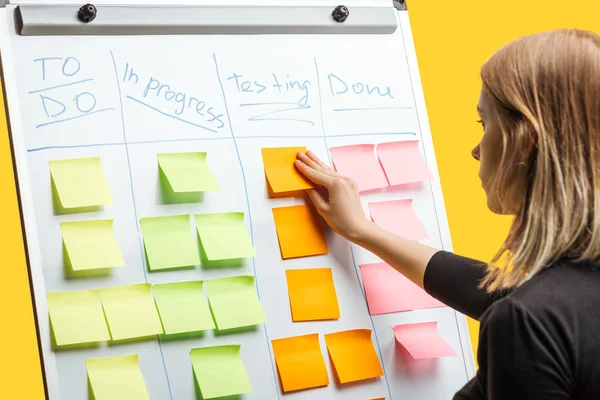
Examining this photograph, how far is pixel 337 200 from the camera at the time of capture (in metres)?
1.55

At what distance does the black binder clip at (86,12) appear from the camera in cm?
142

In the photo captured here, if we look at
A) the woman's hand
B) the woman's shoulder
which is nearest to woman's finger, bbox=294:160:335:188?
the woman's hand

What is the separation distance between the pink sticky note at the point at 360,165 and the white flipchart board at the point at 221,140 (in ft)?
0.06

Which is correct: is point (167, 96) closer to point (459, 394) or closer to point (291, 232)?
point (291, 232)

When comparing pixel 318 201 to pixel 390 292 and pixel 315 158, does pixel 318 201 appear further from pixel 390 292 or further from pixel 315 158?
pixel 390 292

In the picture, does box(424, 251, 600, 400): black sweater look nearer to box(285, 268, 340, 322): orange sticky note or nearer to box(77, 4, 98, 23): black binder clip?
box(285, 268, 340, 322): orange sticky note

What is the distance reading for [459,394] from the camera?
1.19 meters

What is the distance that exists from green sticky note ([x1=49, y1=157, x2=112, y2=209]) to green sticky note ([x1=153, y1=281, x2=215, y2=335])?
0.18 meters

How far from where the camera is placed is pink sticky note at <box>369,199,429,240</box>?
1.64 meters

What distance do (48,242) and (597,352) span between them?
83 centimetres

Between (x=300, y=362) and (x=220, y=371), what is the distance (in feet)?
0.51

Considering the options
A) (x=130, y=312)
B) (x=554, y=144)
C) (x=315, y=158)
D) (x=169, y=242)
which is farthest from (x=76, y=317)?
(x=554, y=144)

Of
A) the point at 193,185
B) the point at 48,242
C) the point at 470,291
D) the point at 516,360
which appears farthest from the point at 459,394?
the point at 48,242

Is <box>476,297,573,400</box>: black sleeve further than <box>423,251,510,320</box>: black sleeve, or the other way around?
<box>423,251,510,320</box>: black sleeve
